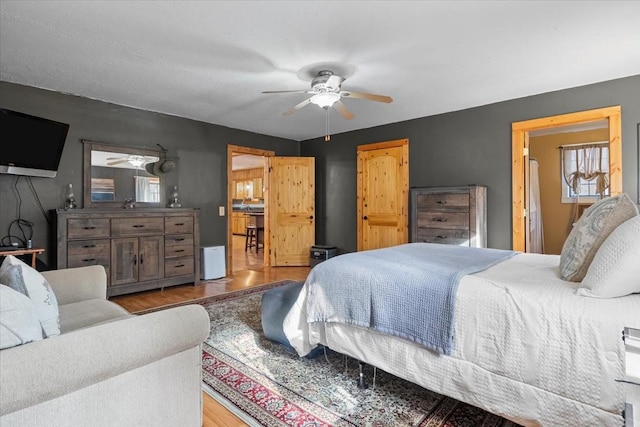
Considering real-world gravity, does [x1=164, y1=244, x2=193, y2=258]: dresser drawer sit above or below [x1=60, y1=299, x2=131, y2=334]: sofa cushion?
above

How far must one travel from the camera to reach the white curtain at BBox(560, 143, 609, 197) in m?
5.50

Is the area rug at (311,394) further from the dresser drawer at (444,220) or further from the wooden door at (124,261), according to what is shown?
the dresser drawer at (444,220)

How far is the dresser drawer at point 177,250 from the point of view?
4.26 m

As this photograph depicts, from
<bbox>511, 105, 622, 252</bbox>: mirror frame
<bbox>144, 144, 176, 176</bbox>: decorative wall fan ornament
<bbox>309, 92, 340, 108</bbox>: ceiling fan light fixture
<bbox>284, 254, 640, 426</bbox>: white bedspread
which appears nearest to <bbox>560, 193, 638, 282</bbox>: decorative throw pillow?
<bbox>284, 254, 640, 426</bbox>: white bedspread

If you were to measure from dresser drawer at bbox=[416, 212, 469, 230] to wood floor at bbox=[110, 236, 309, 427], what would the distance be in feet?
6.49

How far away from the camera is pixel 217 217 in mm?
5297

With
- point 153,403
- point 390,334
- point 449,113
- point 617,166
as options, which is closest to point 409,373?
point 390,334

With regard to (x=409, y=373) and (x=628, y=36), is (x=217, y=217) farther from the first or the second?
(x=628, y=36)

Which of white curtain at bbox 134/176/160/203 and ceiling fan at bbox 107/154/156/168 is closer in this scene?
ceiling fan at bbox 107/154/156/168

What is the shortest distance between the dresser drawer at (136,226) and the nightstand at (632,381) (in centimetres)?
434

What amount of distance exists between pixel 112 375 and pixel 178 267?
336 cm

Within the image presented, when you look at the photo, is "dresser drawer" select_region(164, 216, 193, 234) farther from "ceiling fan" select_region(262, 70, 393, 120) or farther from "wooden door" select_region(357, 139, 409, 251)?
"wooden door" select_region(357, 139, 409, 251)

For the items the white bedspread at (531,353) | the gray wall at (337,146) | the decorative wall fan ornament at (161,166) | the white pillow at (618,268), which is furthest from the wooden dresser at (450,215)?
the decorative wall fan ornament at (161,166)

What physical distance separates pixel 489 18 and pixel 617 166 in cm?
234
